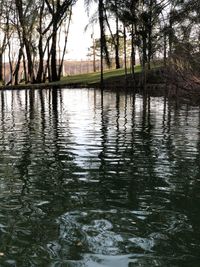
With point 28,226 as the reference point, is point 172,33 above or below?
above

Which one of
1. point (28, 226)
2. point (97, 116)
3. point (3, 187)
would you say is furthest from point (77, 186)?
point (97, 116)

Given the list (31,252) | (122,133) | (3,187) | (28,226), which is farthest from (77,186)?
(122,133)

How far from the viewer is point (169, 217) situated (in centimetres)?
715

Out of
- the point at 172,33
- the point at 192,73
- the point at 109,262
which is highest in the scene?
the point at 172,33

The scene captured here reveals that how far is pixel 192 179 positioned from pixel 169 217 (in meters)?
2.45

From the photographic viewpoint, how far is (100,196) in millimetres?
8258

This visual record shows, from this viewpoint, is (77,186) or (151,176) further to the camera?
(151,176)

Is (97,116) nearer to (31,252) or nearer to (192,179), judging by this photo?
(192,179)

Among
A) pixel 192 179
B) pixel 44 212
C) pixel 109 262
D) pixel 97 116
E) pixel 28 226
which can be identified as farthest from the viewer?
pixel 97 116

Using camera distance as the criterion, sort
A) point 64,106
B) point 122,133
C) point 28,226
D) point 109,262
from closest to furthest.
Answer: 1. point 109,262
2. point 28,226
3. point 122,133
4. point 64,106

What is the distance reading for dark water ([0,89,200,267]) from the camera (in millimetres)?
5883

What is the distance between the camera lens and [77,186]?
8883 mm

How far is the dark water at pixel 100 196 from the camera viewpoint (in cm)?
588

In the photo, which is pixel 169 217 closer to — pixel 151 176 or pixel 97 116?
pixel 151 176
